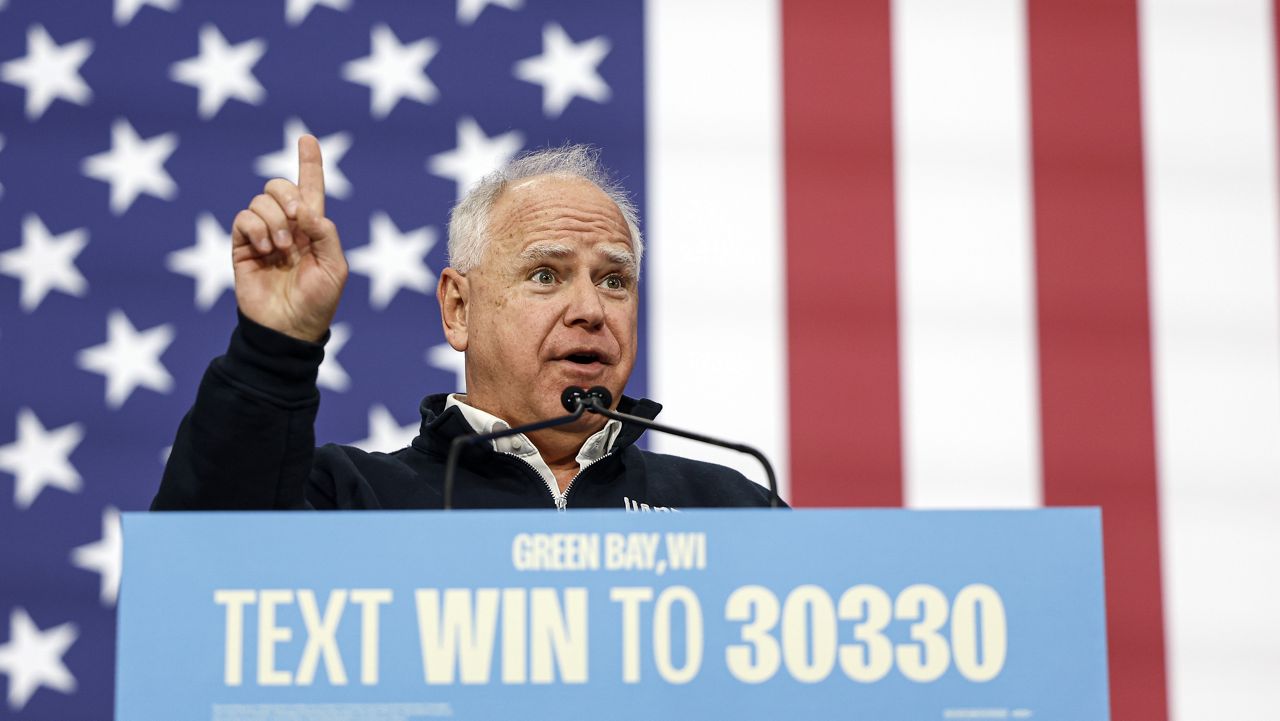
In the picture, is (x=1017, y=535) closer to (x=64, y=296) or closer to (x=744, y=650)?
(x=744, y=650)

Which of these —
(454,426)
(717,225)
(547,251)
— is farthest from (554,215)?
(717,225)

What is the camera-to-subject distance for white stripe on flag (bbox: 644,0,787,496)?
8.02 ft

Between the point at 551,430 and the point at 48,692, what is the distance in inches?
46.2

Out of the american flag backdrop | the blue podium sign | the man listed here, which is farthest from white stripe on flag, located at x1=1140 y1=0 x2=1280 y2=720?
the blue podium sign

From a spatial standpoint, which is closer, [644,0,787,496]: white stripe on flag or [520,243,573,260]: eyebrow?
[520,243,573,260]: eyebrow

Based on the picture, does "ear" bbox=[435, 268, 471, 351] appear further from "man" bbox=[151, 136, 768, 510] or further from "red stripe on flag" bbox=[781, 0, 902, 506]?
"red stripe on flag" bbox=[781, 0, 902, 506]

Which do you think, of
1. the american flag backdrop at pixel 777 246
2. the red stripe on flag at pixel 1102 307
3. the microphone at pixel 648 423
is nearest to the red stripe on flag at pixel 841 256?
the american flag backdrop at pixel 777 246

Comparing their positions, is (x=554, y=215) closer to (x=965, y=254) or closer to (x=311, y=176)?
(x=311, y=176)

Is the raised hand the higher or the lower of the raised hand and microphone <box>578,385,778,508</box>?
the higher

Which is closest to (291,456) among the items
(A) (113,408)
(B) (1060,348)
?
(A) (113,408)

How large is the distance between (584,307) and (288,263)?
48cm

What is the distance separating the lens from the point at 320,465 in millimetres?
1609

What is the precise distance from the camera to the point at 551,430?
5.47 feet

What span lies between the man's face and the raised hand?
1.45 feet
